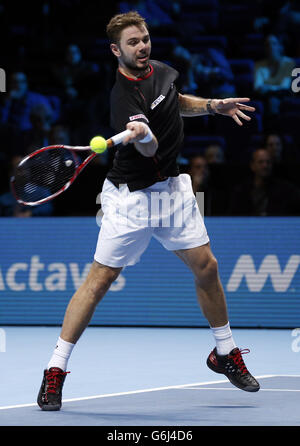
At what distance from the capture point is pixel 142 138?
438 cm

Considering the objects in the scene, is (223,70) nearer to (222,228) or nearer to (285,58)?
(285,58)

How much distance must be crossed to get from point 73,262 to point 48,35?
5.74 metres

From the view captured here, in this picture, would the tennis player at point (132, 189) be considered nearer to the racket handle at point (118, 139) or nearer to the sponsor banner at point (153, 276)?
the racket handle at point (118, 139)

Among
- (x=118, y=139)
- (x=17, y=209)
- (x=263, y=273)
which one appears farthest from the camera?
(x=17, y=209)

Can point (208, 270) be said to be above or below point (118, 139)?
below

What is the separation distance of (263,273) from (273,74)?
11.1 feet

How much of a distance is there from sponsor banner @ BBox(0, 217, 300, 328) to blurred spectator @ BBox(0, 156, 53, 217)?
0.35 meters

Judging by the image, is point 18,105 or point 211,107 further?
point 18,105

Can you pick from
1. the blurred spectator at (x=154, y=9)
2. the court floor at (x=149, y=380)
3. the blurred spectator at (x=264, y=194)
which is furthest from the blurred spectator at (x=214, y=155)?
the blurred spectator at (x=154, y=9)

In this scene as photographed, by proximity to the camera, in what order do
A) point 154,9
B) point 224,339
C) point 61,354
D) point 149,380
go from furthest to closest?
point 154,9 → point 149,380 → point 224,339 → point 61,354

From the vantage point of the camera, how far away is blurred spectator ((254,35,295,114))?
1078cm

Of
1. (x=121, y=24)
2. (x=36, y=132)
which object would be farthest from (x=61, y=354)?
(x=36, y=132)

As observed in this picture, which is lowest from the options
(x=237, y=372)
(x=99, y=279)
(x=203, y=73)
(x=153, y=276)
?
(x=153, y=276)

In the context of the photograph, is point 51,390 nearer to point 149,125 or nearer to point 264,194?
point 149,125
